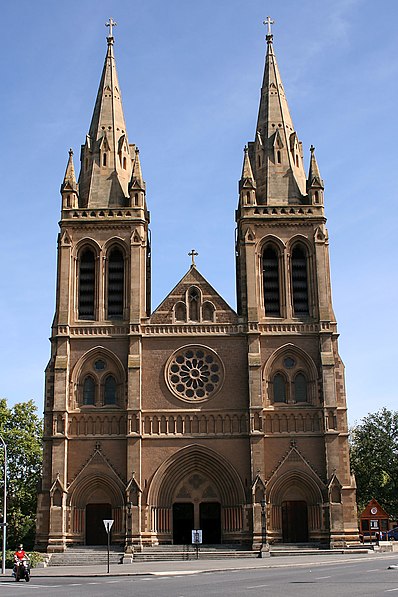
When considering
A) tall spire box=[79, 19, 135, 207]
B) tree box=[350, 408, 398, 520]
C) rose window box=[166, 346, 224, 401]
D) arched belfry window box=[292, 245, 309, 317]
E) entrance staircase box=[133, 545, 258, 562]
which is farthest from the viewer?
tree box=[350, 408, 398, 520]

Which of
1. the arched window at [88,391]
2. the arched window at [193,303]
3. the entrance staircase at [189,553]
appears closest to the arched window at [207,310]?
the arched window at [193,303]

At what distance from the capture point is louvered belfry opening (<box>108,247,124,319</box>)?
165 feet

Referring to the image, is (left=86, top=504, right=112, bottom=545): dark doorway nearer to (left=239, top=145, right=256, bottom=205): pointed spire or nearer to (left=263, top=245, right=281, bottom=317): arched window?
(left=263, top=245, right=281, bottom=317): arched window

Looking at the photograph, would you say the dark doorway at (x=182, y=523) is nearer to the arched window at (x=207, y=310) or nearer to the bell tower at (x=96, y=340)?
the bell tower at (x=96, y=340)

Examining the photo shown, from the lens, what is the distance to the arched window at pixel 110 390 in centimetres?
4838

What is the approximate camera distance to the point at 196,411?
47.8 meters

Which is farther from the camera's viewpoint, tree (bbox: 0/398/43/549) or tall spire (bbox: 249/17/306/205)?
tree (bbox: 0/398/43/549)

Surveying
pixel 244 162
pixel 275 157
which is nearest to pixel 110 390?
pixel 244 162

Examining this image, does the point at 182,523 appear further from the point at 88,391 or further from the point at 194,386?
the point at 88,391

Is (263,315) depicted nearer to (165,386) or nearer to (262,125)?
(165,386)

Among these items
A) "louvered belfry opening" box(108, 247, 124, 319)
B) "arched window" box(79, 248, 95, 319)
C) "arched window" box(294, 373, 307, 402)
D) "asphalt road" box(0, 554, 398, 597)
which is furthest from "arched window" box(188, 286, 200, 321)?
"asphalt road" box(0, 554, 398, 597)

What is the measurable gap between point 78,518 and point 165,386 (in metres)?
9.13

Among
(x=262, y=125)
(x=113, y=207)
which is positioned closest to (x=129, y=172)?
(x=113, y=207)

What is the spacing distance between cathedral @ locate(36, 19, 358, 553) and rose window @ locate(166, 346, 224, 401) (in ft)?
0.22
